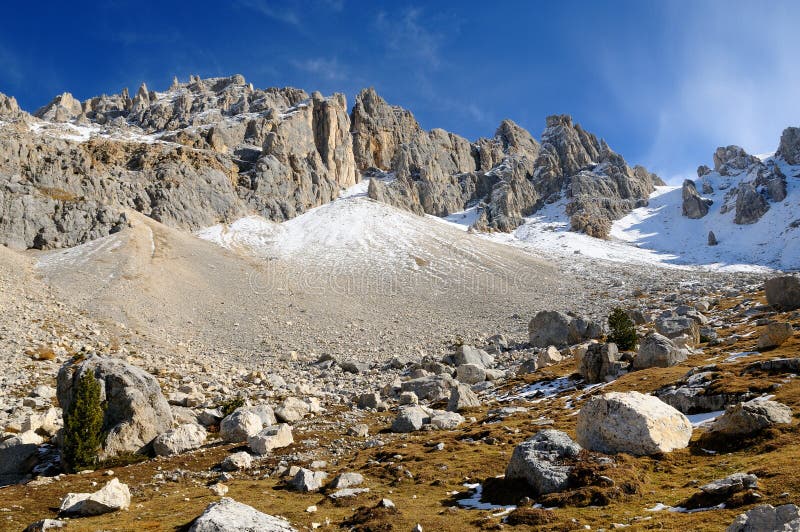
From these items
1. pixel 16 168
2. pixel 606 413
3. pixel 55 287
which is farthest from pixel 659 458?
pixel 16 168

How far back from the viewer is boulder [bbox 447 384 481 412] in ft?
102

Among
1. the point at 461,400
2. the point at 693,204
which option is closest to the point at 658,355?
the point at 461,400

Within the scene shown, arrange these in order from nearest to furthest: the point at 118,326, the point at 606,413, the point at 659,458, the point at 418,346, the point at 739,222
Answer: the point at 659,458, the point at 606,413, the point at 118,326, the point at 418,346, the point at 739,222

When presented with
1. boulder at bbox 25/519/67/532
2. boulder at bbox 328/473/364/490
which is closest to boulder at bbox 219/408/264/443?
boulder at bbox 328/473/364/490

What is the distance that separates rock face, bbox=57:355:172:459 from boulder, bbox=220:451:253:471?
5.05 metres

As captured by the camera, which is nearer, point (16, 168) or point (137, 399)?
point (137, 399)

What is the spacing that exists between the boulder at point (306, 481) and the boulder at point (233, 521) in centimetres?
485

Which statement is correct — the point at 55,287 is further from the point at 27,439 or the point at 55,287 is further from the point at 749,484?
the point at 749,484

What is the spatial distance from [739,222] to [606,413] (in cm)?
18658

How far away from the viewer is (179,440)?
73.3ft

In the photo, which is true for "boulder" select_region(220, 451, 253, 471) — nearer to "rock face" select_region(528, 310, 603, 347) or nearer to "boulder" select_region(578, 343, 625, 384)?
"boulder" select_region(578, 343, 625, 384)

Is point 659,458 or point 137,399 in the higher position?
point 137,399

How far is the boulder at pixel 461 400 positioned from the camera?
31094 millimetres

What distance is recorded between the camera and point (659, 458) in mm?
15633
